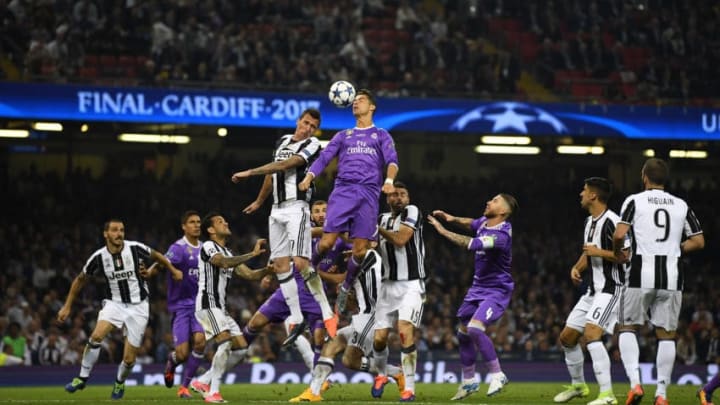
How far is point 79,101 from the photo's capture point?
973 inches

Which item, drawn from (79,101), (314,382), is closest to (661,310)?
(314,382)

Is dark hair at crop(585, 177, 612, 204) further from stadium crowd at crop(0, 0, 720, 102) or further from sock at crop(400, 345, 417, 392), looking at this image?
stadium crowd at crop(0, 0, 720, 102)

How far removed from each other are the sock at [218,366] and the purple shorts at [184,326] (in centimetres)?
218

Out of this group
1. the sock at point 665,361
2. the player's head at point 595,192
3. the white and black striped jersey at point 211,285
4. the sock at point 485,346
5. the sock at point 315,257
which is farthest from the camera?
the white and black striped jersey at point 211,285

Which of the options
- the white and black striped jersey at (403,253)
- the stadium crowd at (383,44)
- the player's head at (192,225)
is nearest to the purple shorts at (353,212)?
the white and black striped jersey at (403,253)

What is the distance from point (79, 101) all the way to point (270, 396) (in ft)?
37.5

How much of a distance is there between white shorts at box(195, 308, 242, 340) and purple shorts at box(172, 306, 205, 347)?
82 cm

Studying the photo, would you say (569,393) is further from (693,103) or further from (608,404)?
(693,103)

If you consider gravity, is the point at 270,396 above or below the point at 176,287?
below

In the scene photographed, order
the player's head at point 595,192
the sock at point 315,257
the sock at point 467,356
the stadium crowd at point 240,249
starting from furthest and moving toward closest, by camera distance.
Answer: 1. the stadium crowd at point 240,249
2. the sock at point 467,356
3. the sock at point 315,257
4. the player's head at point 595,192

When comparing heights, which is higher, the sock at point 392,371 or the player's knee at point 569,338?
the player's knee at point 569,338

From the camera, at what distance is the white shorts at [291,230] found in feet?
43.2

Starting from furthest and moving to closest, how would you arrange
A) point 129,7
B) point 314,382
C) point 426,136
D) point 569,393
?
point 426,136, point 129,7, point 569,393, point 314,382

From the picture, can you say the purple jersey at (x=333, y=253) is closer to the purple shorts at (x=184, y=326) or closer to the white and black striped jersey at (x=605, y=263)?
the purple shorts at (x=184, y=326)
